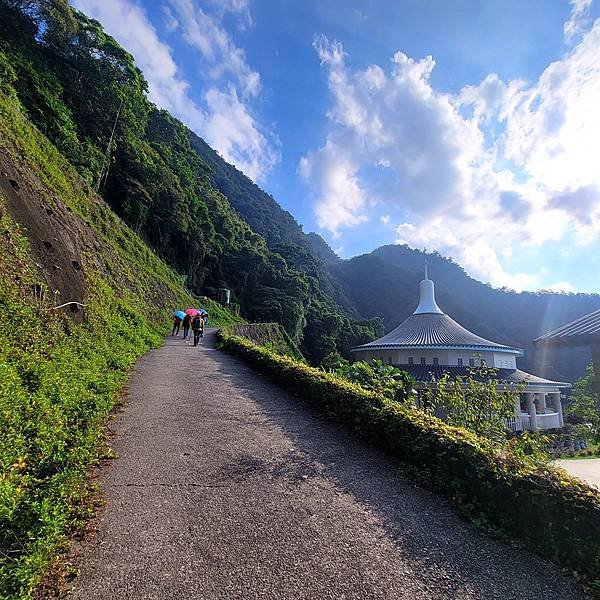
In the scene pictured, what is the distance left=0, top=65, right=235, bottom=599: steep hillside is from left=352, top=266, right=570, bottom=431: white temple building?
18.2 meters

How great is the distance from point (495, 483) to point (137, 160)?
1202 inches

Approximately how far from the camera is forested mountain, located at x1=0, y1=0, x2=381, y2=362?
20.0 meters

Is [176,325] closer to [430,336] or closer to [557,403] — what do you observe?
[430,336]

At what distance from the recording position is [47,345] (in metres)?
6.17

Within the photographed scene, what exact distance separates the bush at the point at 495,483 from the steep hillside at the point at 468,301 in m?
61.7

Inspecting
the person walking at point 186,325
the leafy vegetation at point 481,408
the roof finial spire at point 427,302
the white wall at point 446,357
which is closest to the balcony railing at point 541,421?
the white wall at point 446,357

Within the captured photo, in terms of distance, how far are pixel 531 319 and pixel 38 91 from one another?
80092mm

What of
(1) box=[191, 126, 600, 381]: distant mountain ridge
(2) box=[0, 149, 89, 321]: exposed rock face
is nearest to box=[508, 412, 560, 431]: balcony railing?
(2) box=[0, 149, 89, 321]: exposed rock face

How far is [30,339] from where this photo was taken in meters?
5.82

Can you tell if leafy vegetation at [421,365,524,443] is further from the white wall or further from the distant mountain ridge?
the distant mountain ridge

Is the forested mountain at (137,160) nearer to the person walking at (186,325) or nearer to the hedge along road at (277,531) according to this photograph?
the person walking at (186,325)

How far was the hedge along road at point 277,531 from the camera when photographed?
262 cm

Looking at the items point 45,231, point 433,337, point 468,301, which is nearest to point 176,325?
point 45,231

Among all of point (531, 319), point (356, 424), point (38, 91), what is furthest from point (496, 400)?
point (531, 319)
